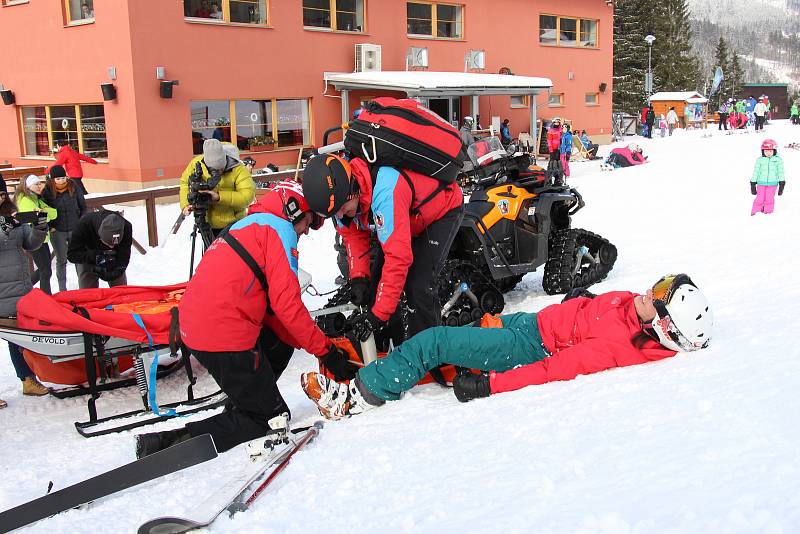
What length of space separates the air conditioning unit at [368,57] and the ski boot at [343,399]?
644 inches

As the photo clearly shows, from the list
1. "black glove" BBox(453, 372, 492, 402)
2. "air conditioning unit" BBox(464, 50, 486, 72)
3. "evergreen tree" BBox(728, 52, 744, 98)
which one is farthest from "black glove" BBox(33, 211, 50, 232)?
"evergreen tree" BBox(728, 52, 744, 98)

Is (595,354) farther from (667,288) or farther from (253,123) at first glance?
(253,123)

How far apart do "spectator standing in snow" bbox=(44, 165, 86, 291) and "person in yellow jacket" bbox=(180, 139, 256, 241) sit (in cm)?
218

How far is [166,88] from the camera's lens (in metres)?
16.2

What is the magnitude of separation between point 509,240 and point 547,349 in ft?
9.25

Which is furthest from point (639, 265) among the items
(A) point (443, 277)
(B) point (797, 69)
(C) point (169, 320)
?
(B) point (797, 69)

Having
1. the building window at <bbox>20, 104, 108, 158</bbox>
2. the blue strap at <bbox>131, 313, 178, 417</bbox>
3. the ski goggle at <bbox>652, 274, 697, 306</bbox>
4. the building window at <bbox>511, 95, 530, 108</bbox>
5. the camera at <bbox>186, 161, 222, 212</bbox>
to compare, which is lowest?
the blue strap at <bbox>131, 313, 178, 417</bbox>

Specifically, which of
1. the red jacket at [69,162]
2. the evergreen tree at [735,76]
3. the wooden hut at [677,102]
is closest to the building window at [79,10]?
the red jacket at [69,162]

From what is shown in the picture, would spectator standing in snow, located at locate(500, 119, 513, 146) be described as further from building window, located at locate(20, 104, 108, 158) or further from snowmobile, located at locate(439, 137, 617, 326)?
snowmobile, located at locate(439, 137, 617, 326)

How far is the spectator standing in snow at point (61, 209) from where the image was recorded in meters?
8.56

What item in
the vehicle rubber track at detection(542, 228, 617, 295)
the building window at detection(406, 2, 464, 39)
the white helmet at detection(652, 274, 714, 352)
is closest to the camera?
the white helmet at detection(652, 274, 714, 352)

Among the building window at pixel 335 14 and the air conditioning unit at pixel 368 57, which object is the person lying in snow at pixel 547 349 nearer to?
the building window at pixel 335 14

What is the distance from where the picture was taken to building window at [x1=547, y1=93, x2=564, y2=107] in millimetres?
27216

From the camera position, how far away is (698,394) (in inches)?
136
